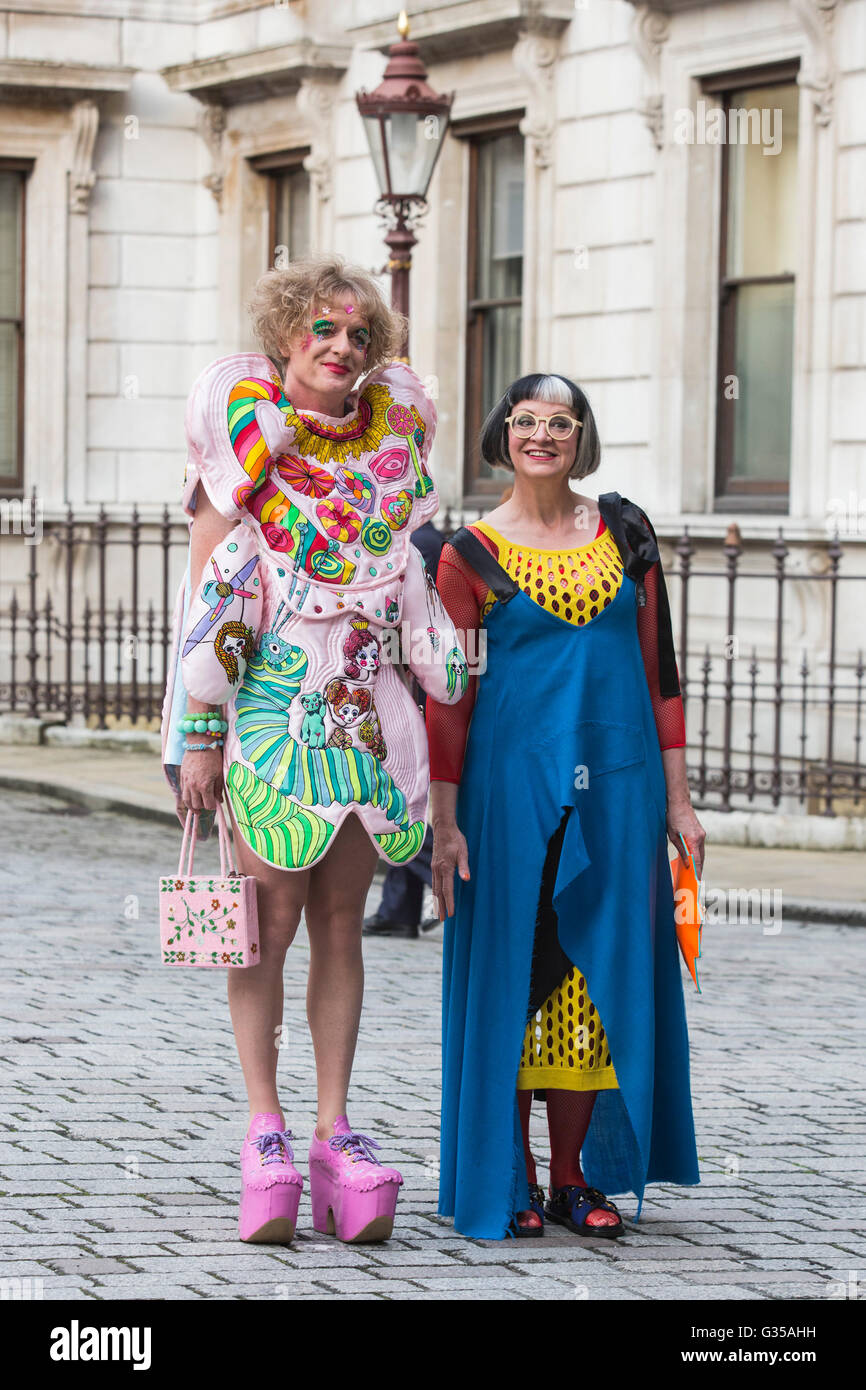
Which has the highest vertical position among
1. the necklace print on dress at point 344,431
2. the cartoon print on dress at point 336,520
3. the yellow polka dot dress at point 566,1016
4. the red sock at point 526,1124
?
the necklace print on dress at point 344,431

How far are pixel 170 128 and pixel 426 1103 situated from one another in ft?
46.5

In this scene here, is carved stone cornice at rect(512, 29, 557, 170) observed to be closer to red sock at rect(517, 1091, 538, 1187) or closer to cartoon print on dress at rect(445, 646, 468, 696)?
cartoon print on dress at rect(445, 646, 468, 696)

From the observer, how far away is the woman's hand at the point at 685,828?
5234 millimetres

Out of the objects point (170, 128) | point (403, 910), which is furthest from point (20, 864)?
point (170, 128)

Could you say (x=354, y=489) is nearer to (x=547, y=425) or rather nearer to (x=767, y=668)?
(x=547, y=425)

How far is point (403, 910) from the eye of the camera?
943 centimetres

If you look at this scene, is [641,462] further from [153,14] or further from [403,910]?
[153,14]

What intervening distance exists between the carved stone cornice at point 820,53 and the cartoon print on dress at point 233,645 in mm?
8926

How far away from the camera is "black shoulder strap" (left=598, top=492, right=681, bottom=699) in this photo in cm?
522

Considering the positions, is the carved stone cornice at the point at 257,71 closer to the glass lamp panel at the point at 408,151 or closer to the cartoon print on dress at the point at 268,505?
the glass lamp panel at the point at 408,151

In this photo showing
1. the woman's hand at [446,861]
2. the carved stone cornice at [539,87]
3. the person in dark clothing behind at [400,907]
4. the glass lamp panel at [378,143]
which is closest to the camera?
the woman's hand at [446,861]

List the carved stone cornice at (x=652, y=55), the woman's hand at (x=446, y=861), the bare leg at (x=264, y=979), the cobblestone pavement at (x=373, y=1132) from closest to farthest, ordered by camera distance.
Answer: the cobblestone pavement at (x=373, y=1132) < the bare leg at (x=264, y=979) < the woman's hand at (x=446, y=861) < the carved stone cornice at (x=652, y=55)

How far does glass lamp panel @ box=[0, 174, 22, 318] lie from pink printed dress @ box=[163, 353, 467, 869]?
1475 cm

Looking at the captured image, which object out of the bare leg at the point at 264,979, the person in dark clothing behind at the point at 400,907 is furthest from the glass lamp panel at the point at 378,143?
the bare leg at the point at 264,979
